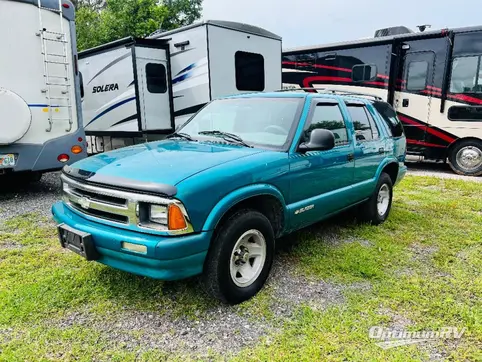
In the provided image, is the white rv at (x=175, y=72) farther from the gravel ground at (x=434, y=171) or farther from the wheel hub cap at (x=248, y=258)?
the wheel hub cap at (x=248, y=258)

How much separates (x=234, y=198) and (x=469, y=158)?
8.33 m

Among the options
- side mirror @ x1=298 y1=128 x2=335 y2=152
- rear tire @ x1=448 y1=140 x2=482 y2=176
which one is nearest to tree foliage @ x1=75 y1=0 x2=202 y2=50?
rear tire @ x1=448 y1=140 x2=482 y2=176

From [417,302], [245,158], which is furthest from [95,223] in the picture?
[417,302]

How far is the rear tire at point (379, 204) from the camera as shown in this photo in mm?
5215

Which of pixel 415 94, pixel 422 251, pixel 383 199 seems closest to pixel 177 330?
pixel 422 251

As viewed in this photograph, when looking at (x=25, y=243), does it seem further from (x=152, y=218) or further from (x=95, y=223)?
(x=152, y=218)

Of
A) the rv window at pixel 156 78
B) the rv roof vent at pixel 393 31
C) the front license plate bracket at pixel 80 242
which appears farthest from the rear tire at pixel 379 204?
the rv roof vent at pixel 393 31

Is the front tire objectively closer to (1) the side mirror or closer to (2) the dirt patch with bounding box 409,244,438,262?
(1) the side mirror

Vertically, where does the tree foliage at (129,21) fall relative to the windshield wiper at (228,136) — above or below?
above

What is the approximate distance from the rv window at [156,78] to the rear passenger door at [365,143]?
5322 mm

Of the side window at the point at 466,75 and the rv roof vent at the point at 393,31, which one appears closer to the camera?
the side window at the point at 466,75

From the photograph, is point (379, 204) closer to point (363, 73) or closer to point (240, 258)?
point (240, 258)

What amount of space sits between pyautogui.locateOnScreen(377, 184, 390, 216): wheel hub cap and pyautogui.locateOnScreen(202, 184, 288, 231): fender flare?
8.34 feet

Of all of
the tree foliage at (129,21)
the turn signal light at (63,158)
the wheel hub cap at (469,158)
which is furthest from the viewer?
the tree foliage at (129,21)
